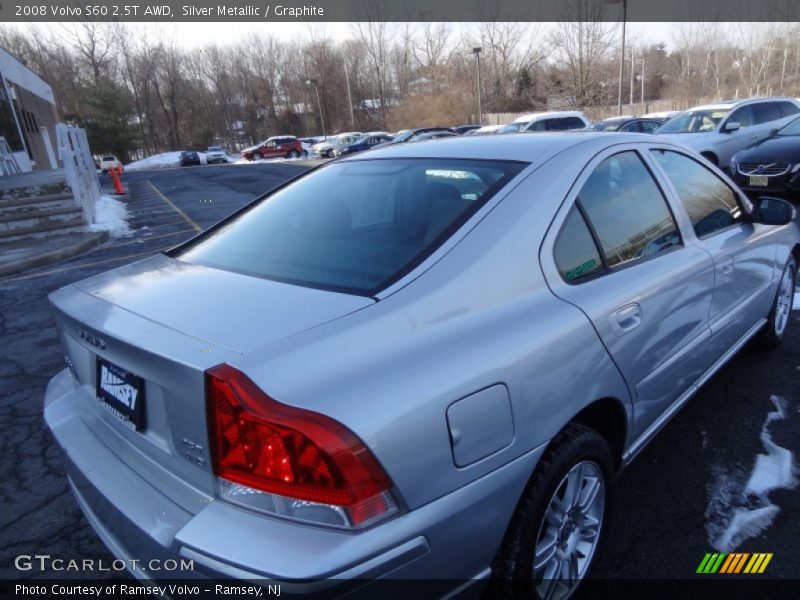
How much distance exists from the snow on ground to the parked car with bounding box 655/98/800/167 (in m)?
9.33

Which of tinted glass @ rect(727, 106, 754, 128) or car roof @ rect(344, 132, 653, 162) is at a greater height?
car roof @ rect(344, 132, 653, 162)

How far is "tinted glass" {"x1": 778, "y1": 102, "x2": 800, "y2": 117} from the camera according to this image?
11.9 meters

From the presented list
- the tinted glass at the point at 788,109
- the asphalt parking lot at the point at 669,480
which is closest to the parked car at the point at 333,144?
the tinted glass at the point at 788,109

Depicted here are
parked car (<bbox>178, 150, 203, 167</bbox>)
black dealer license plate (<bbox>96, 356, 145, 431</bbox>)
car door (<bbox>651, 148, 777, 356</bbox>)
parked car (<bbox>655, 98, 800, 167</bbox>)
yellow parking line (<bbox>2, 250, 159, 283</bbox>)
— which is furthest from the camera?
parked car (<bbox>178, 150, 203, 167</bbox>)

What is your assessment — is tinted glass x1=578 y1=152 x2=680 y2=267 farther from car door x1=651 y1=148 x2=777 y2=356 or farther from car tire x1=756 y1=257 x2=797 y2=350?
car tire x1=756 y1=257 x2=797 y2=350

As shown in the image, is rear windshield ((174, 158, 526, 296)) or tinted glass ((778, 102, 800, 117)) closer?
rear windshield ((174, 158, 526, 296))

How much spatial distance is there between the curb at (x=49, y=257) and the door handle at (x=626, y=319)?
826cm

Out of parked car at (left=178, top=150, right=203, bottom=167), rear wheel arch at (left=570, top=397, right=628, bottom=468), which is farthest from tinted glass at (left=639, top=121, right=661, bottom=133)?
parked car at (left=178, top=150, right=203, bottom=167)

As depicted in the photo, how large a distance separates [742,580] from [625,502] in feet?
1.72

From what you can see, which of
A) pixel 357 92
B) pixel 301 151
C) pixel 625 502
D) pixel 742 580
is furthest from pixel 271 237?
pixel 357 92

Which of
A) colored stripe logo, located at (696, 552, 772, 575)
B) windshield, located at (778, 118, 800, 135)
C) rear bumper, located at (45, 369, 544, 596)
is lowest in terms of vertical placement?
colored stripe logo, located at (696, 552, 772, 575)

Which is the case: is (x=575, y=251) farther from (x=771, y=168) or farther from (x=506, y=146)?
(x=771, y=168)

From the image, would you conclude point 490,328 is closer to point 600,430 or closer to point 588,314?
point 588,314

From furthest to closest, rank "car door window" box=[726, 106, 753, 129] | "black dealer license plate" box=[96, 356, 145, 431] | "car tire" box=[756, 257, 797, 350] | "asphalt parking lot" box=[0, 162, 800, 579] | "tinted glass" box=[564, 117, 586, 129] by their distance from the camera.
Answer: "tinted glass" box=[564, 117, 586, 129]
"car door window" box=[726, 106, 753, 129]
"car tire" box=[756, 257, 797, 350]
"asphalt parking lot" box=[0, 162, 800, 579]
"black dealer license plate" box=[96, 356, 145, 431]
